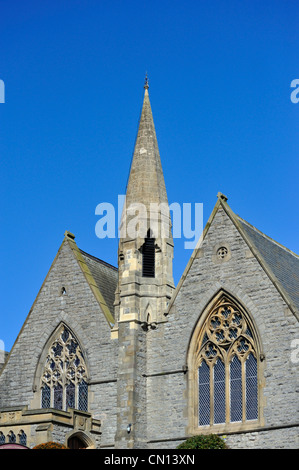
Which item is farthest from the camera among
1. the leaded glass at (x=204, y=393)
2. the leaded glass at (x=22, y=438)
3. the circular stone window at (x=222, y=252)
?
the circular stone window at (x=222, y=252)

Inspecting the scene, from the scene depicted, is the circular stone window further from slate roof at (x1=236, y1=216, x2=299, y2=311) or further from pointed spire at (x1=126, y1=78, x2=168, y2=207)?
pointed spire at (x1=126, y1=78, x2=168, y2=207)

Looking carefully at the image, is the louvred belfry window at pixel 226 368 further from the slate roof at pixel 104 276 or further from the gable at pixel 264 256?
the slate roof at pixel 104 276

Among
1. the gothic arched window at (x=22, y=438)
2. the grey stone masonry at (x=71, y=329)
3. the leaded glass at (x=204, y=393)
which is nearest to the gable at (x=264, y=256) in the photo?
the leaded glass at (x=204, y=393)

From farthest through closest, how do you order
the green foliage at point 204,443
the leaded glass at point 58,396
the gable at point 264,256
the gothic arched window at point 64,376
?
the leaded glass at point 58,396
the gothic arched window at point 64,376
the gable at point 264,256
the green foliage at point 204,443

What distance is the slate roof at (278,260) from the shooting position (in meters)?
31.9

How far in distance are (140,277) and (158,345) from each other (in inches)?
96.2

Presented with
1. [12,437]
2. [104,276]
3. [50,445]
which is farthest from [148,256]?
[50,445]

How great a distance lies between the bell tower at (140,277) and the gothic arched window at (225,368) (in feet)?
5.99

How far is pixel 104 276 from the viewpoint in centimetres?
3744

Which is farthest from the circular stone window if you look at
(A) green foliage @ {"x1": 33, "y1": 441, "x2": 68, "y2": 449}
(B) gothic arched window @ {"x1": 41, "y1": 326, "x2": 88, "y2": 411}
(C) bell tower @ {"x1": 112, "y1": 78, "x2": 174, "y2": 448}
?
(A) green foliage @ {"x1": 33, "y1": 441, "x2": 68, "y2": 449}

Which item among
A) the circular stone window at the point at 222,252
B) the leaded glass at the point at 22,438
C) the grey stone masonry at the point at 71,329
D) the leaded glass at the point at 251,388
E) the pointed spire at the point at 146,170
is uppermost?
the pointed spire at the point at 146,170

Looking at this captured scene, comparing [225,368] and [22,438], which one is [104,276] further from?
[22,438]
